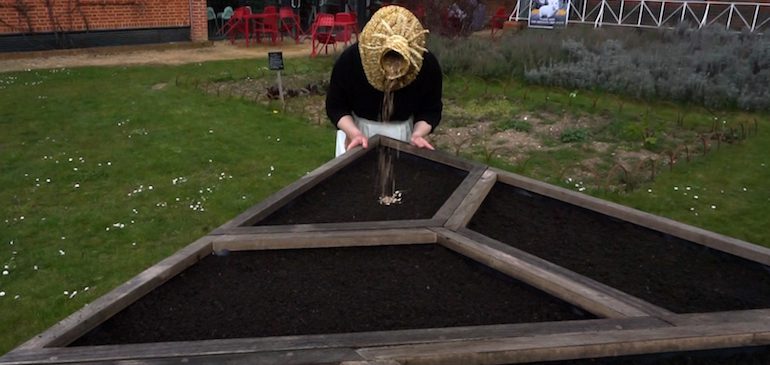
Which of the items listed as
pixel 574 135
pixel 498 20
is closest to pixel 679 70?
pixel 574 135

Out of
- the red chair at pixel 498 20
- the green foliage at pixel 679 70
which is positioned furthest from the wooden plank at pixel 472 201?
the red chair at pixel 498 20

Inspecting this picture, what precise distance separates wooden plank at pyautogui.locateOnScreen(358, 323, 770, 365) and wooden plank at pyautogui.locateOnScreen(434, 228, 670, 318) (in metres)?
0.12

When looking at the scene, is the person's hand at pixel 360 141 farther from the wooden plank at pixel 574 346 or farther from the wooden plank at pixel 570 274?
the wooden plank at pixel 574 346

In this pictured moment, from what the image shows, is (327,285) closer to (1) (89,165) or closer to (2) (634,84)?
(1) (89,165)

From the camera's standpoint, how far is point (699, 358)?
141cm

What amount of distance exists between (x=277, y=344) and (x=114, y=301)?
1.56ft

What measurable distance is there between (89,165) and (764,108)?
6.99 m

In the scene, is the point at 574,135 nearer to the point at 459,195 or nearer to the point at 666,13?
the point at 459,195

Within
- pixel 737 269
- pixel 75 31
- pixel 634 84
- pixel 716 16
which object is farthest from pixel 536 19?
pixel 737 269

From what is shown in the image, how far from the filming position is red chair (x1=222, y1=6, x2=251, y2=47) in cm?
1248

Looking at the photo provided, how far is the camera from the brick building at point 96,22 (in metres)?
11.0

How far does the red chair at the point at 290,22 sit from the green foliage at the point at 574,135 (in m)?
8.34

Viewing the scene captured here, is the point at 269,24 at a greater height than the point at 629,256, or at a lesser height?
greater

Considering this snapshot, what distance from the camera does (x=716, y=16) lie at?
A: 13.3 metres
